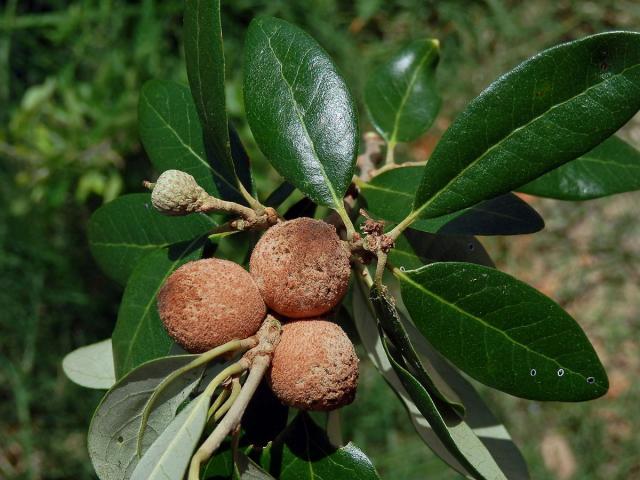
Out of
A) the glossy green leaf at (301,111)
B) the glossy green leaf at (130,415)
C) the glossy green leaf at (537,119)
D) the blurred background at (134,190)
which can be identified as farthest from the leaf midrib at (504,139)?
the blurred background at (134,190)

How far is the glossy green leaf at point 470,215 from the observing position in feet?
3.22

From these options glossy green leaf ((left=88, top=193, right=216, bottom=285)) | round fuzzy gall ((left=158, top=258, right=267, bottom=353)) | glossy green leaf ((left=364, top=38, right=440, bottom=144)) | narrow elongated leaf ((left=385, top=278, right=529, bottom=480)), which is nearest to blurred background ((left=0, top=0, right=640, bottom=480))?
glossy green leaf ((left=364, top=38, right=440, bottom=144))

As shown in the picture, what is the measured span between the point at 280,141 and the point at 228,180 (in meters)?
0.12

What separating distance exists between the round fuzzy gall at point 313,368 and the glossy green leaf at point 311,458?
13 centimetres

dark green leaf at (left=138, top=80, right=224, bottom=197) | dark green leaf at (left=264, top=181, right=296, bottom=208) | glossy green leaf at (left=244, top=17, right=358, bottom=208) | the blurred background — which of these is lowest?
the blurred background

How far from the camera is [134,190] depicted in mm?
2707

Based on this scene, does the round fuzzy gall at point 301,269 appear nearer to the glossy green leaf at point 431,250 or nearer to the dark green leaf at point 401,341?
the dark green leaf at point 401,341

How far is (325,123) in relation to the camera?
3.13 feet

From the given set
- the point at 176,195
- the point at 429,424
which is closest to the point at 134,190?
the point at 176,195

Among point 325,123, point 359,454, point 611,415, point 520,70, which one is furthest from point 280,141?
point 611,415

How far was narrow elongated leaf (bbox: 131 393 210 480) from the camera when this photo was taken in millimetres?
777

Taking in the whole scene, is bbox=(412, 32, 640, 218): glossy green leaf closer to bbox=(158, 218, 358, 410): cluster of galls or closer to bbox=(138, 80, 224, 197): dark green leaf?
bbox=(158, 218, 358, 410): cluster of galls

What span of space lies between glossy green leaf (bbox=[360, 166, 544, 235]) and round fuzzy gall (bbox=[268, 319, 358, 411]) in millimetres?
207

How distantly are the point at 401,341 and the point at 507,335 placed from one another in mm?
125
